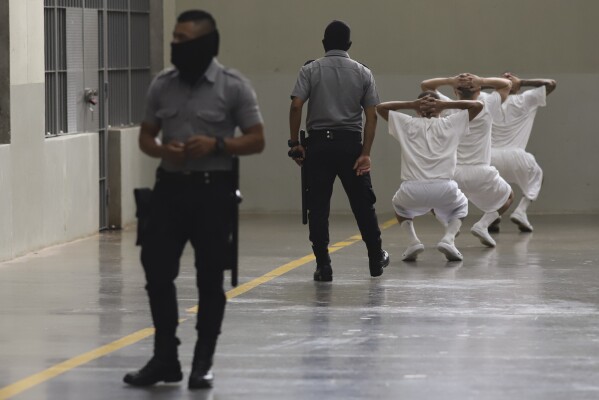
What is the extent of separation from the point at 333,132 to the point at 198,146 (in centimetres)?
487

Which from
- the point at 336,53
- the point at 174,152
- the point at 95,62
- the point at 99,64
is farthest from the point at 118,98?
the point at 174,152

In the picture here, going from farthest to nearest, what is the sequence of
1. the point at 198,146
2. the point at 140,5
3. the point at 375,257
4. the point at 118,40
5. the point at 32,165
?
the point at 140,5 < the point at 118,40 < the point at 32,165 < the point at 375,257 < the point at 198,146

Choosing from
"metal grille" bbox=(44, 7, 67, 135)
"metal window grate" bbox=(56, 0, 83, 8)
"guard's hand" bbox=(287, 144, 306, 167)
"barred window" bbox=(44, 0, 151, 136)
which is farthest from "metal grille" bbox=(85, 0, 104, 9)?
"guard's hand" bbox=(287, 144, 306, 167)

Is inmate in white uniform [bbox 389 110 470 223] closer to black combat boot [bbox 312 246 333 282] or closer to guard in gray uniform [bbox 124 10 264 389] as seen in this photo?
black combat boot [bbox 312 246 333 282]

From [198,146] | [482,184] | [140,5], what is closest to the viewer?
[198,146]

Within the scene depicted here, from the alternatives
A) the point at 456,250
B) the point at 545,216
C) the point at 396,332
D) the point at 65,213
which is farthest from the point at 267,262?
the point at 545,216

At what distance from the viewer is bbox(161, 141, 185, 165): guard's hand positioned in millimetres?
7949

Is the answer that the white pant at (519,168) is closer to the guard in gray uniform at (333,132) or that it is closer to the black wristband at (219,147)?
the guard in gray uniform at (333,132)

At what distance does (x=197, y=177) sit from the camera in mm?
8055

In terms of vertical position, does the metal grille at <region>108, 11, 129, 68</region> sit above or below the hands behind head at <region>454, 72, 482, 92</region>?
above

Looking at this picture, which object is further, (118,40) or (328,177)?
(118,40)

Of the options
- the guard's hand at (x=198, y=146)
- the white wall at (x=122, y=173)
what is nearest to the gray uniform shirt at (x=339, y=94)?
the guard's hand at (x=198, y=146)

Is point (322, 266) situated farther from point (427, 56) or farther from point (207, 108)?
point (427, 56)

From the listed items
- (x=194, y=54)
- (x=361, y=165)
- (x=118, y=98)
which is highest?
(x=194, y=54)
